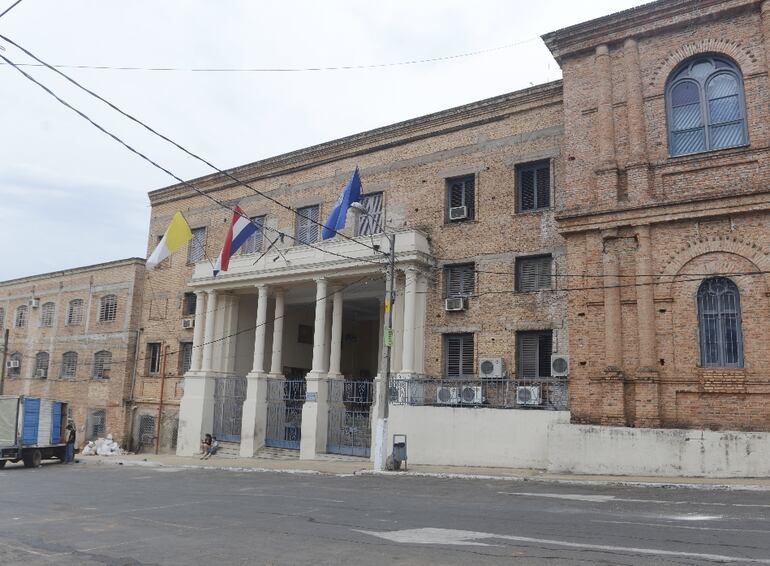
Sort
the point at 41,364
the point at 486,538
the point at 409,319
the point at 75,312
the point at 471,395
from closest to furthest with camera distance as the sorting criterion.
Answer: the point at 486,538 → the point at 471,395 → the point at 409,319 → the point at 75,312 → the point at 41,364

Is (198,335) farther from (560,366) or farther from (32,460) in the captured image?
(560,366)

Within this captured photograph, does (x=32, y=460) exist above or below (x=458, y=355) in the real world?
below

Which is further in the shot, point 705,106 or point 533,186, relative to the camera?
point 533,186

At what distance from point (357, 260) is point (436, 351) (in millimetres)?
4088

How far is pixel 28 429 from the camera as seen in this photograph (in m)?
24.6

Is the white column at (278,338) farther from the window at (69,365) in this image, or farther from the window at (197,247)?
the window at (69,365)

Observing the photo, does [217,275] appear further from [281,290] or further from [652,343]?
[652,343]

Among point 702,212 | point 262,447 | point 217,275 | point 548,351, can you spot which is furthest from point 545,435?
point 217,275

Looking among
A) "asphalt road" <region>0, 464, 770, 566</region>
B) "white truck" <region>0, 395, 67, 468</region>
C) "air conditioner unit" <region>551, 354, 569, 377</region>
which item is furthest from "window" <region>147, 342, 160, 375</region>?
"air conditioner unit" <region>551, 354, 569, 377</region>

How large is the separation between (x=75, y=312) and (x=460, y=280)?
76.8 ft

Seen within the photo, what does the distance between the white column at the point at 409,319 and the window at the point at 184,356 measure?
12523 millimetres

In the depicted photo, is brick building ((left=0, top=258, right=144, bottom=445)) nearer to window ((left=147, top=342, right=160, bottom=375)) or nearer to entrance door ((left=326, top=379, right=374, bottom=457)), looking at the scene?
window ((left=147, top=342, right=160, bottom=375))

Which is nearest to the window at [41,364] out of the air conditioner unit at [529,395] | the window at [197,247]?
the window at [197,247]

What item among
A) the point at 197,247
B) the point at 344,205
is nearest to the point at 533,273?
the point at 344,205
